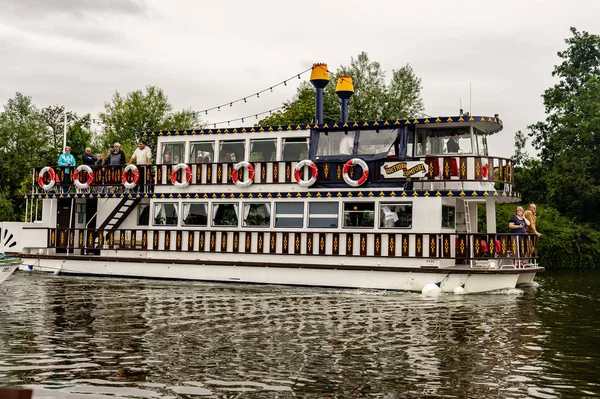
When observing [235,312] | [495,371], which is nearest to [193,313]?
[235,312]

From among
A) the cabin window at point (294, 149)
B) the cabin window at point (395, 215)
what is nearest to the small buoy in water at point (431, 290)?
the cabin window at point (395, 215)

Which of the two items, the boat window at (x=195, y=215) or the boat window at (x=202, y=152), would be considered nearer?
the boat window at (x=195, y=215)

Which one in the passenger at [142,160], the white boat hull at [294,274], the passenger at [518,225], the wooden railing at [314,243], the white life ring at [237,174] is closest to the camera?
the white boat hull at [294,274]

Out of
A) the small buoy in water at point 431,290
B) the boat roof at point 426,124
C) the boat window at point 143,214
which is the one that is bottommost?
the small buoy in water at point 431,290

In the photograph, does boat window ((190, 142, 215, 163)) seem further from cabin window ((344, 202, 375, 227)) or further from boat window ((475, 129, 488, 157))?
boat window ((475, 129, 488, 157))

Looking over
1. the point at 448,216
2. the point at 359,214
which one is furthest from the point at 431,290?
the point at 359,214

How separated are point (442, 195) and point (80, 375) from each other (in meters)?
13.4

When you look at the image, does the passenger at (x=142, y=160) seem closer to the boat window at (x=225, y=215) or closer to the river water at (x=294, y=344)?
the boat window at (x=225, y=215)

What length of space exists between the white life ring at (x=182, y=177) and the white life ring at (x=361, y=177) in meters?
5.52

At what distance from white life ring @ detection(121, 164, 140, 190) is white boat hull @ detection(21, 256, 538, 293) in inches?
101

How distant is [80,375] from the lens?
9.84 m

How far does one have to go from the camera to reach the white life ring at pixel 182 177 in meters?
24.6

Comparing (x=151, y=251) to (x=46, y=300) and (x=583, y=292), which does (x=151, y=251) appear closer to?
(x=46, y=300)

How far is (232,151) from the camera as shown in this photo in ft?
81.1
